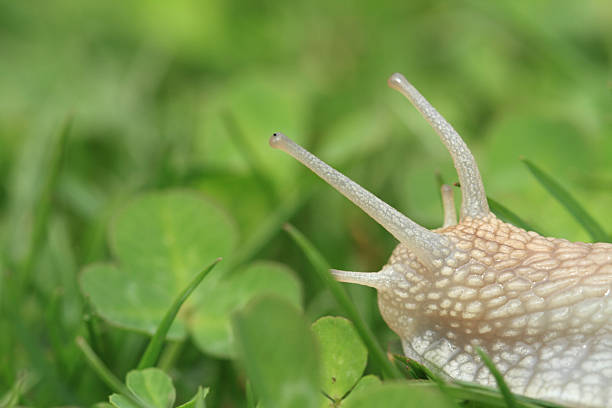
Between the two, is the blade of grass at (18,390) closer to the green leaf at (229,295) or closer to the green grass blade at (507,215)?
the green leaf at (229,295)

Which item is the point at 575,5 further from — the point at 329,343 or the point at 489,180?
the point at 329,343

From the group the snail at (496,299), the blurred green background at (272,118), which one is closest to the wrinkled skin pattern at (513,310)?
the snail at (496,299)

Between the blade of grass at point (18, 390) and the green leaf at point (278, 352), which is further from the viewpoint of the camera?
the blade of grass at point (18, 390)

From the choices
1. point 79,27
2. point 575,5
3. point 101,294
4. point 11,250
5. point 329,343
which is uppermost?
point 575,5

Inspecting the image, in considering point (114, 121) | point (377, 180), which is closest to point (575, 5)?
point (377, 180)

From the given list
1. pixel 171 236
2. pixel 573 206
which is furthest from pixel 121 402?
pixel 573 206

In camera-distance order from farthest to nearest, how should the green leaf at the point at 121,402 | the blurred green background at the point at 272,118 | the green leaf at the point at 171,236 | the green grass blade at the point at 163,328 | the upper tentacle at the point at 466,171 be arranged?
the blurred green background at the point at 272,118, the green leaf at the point at 171,236, the upper tentacle at the point at 466,171, the green grass blade at the point at 163,328, the green leaf at the point at 121,402

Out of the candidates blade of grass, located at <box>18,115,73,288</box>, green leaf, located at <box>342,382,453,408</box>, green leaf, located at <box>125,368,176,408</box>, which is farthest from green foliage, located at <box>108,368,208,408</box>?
blade of grass, located at <box>18,115,73,288</box>
